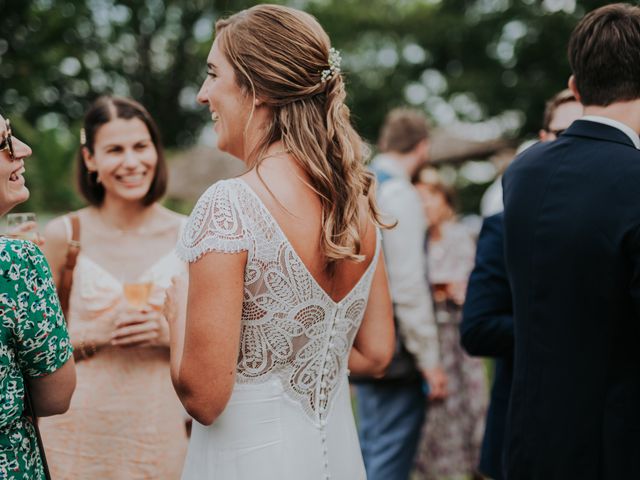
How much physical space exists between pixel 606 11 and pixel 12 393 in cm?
224

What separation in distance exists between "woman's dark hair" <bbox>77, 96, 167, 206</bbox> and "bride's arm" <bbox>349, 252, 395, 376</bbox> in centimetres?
148

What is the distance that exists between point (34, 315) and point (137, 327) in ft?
3.66

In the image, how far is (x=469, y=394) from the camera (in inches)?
255

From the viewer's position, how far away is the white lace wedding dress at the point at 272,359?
2156mm

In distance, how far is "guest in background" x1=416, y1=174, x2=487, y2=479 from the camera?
20.8ft

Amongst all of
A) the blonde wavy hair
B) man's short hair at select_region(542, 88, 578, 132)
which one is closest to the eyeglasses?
the blonde wavy hair

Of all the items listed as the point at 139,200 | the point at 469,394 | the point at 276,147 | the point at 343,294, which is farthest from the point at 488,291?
the point at 469,394

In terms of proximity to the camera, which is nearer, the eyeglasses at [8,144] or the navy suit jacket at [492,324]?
the eyeglasses at [8,144]

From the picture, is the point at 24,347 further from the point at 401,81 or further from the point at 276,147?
the point at 401,81

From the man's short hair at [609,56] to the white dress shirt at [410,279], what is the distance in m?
2.31

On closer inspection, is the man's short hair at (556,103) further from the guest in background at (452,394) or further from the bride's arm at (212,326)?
the guest in background at (452,394)

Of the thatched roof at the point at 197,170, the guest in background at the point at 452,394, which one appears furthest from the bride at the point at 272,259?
the thatched roof at the point at 197,170

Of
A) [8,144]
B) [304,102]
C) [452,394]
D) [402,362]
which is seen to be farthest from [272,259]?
[452,394]

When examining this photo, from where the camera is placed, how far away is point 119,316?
3303 millimetres
